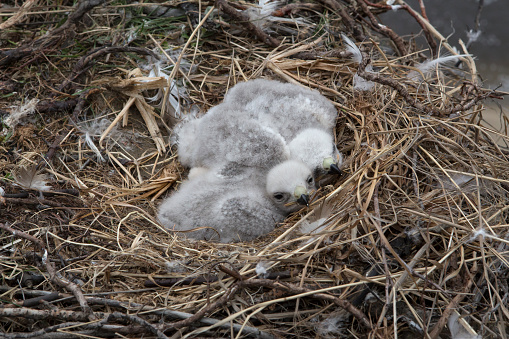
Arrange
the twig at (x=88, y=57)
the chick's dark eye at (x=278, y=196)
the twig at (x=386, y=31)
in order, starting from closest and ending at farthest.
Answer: the chick's dark eye at (x=278, y=196) → the twig at (x=88, y=57) → the twig at (x=386, y=31)

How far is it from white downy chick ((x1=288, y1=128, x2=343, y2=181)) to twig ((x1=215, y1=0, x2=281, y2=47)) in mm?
1173

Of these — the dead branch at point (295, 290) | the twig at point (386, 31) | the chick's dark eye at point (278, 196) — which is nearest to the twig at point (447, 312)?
the dead branch at point (295, 290)

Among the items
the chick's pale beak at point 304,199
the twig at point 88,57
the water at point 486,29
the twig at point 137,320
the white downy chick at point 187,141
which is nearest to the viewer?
the twig at point 137,320

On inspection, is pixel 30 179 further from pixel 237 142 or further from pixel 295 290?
pixel 295 290

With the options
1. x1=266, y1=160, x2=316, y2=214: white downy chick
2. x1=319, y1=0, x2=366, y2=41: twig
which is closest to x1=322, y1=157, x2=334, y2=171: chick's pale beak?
x1=266, y1=160, x2=316, y2=214: white downy chick

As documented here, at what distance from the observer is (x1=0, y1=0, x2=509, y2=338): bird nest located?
2.27m

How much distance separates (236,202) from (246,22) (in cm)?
184

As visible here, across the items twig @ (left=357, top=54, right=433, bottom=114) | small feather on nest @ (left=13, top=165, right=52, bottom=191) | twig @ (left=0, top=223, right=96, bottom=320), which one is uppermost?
twig @ (left=357, top=54, right=433, bottom=114)

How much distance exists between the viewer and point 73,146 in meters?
3.48

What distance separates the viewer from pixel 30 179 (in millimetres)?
2998

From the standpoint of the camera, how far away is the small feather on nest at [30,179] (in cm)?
298

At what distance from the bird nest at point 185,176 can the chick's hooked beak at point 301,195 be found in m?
0.09

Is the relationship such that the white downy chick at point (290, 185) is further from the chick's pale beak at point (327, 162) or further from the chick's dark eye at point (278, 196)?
the chick's pale beak at point (327, 162)

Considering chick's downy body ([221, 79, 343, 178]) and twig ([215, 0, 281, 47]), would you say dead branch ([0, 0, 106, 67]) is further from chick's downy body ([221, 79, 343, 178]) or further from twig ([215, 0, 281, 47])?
chick's downy body ([221, 79, 343, 178])
